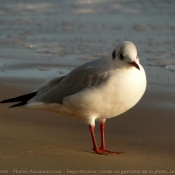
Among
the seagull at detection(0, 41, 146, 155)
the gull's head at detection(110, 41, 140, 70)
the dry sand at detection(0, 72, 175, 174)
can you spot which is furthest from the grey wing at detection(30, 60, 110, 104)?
the dry sand at detection(0, 72, 175, 174)

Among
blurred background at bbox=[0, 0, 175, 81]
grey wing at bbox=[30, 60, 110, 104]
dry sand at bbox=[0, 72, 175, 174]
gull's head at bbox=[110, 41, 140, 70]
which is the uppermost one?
gull's head at bbox=[110, 41, 140, 70]

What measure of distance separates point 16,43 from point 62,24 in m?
2.36

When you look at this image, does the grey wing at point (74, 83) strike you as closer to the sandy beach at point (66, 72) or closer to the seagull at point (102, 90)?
the seagull at point (102, 90)

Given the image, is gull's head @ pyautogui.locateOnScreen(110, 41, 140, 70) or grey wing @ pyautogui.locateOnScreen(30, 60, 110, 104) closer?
gull's head @ pyautogui.locateOnScreen(110, 41, 140, 70)

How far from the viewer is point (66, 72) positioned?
9.38 m

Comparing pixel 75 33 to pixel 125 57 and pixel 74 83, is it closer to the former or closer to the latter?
pixel 74 83

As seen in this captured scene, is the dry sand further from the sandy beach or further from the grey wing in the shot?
the grey wing

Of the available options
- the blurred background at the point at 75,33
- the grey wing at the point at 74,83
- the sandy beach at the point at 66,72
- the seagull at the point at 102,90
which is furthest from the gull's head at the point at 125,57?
the blurred background at the point at 75,33

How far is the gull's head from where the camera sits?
5.38m

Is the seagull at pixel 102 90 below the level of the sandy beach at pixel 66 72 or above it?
above

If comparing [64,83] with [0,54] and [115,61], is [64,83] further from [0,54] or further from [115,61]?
[0,54]

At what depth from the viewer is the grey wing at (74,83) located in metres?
5.56

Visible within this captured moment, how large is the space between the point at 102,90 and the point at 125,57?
0.40 m

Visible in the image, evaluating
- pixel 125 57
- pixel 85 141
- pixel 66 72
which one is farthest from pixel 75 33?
pixel 125 57
